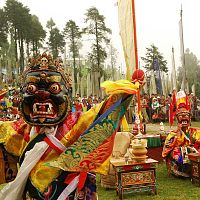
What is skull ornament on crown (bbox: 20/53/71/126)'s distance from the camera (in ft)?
9.96

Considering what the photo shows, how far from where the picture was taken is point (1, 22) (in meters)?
29.9

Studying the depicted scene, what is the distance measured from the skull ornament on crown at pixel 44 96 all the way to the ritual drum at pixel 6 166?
0.48 metres

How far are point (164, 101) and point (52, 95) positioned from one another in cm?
1484

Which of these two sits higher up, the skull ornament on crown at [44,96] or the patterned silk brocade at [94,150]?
the skull ornament on crown at [44,96]

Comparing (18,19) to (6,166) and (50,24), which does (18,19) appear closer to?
(50,24)

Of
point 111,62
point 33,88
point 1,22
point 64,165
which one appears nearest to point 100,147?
point 64,165

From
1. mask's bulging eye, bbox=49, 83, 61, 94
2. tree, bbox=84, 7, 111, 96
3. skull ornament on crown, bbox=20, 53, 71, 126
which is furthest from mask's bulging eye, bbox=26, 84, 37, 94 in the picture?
tree, bbox=84, 7, 111, 96

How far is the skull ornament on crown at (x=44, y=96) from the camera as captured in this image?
3.04 meters

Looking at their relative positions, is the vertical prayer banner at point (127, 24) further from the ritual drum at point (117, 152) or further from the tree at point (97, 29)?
the tree at point (97, 29)

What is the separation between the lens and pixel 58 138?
9.89ft

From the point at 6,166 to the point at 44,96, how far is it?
805 mm

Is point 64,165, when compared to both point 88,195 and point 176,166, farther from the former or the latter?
point 176,166

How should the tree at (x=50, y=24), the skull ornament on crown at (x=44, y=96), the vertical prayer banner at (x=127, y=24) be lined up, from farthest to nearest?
the tree at (x=50, y=24) < the vertical prayer banner at (x=127, y=24) < the skull ornament on crown at (x=44, y=96)

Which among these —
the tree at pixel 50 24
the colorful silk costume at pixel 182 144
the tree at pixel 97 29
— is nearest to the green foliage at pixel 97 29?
the tree at pixel 97 29
